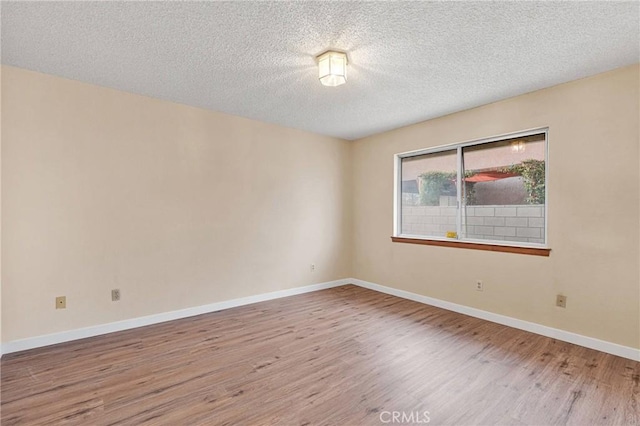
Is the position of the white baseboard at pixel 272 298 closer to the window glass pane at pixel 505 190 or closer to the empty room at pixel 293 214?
the empty room at pixel 293 214

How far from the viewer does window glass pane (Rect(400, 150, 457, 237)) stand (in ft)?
13.0

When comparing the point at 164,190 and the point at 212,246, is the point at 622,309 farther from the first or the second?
the point at 164,190

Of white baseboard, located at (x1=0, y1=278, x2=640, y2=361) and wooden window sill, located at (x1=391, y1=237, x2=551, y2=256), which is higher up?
wooden window sill, located at (x1=391, y1=237, x2=551, y2=256)

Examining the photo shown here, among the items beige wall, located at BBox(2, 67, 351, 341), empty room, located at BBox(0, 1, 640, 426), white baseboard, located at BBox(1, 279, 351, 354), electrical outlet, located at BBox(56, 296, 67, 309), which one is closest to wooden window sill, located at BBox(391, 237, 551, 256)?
empty room, located at BBox(0, 1, 640, 426)

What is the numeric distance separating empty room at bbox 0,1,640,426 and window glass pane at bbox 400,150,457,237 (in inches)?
1.3

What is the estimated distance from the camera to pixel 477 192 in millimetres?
3660

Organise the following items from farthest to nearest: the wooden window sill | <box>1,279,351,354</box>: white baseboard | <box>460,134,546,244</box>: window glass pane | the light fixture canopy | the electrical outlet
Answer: <box>460,134,546,244</box>: window glass pane < the wooden window sill < the electrical outlet < <box>1,279,351,354</box>: white baseboard < the light fixture canopy

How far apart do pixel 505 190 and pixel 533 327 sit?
4.77 ft

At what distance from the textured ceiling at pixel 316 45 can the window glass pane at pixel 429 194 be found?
1064 mm

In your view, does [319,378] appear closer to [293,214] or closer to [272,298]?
[272,298]

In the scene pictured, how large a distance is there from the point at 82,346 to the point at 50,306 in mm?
474

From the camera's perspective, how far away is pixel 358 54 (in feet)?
7.64

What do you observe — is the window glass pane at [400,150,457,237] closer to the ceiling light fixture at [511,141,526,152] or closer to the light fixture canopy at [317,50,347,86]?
the ceiling light fixture at [511,141,526,152]

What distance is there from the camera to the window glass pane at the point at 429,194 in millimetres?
3947
